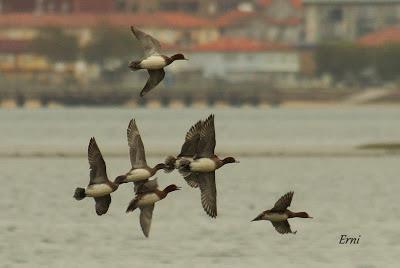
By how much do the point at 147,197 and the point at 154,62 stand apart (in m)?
1.93

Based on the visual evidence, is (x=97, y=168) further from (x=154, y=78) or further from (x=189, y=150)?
(x=154, y=78)

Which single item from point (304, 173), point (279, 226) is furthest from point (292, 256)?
point (304, 173)

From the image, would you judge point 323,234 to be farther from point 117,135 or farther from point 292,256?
point 117,135

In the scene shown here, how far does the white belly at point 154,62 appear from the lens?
2361 centimetres

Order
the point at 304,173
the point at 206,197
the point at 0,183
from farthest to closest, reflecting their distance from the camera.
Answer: the point at 304,173
the point at 0,183
the point at 206,197

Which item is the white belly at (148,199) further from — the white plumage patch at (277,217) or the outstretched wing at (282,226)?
the outstretched wing at (282,226)

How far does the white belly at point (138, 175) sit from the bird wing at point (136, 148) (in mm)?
87

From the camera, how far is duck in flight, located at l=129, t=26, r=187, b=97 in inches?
922

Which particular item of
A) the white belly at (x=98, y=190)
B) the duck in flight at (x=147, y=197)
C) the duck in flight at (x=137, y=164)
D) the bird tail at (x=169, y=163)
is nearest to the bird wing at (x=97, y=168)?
the white belly at (x=98, y=190)

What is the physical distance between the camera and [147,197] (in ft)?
78.6

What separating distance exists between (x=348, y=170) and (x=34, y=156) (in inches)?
846

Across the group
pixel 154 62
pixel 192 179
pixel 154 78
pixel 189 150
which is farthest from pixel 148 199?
pixel 154 62

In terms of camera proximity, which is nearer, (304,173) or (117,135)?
→ (304,173)

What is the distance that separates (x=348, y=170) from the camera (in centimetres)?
11556
